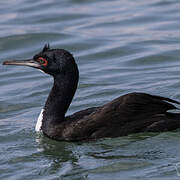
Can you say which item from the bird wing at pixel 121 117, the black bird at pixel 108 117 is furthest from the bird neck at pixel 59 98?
the bird wing at pixel 121 117

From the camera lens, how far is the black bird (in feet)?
32.0

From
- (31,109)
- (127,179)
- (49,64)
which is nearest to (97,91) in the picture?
(31,109)

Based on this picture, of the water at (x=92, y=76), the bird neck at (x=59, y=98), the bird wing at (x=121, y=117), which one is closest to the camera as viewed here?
the water at (x=92, y=76)

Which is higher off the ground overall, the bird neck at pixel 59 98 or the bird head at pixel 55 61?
the bird head at pixel 55 61

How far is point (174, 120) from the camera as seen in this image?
390 inches

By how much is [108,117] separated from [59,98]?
0.98 meters

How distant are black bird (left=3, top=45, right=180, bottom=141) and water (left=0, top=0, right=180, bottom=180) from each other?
5.4 inches

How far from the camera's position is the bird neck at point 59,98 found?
10.2 metres

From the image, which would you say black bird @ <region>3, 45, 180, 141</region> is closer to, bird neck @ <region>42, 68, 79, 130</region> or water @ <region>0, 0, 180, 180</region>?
bird neck @ <region>42, 68, 79, 130</region>

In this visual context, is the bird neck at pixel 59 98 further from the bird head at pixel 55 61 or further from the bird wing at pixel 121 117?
the bird wing at pixel 121 117

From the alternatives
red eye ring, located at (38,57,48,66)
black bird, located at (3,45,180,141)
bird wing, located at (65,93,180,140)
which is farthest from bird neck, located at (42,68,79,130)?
bird wing, located at (65,93,180,140)

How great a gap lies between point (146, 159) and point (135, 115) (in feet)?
3.69

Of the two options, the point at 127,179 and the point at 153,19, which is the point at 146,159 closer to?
the point at 127,179

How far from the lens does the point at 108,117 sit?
32.0 ft
